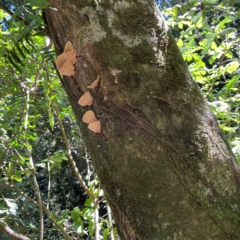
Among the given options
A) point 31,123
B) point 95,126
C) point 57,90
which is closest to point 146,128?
point 95,126

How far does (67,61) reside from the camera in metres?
0.74

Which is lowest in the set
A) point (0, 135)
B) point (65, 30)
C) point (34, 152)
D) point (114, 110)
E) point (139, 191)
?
point (34, 152)

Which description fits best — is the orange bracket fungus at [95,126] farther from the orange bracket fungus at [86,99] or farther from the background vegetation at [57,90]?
the background vegetation at [57,90]

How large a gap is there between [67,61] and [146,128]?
252 mm

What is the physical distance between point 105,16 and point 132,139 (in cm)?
32

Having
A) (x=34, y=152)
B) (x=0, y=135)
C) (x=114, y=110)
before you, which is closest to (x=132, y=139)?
(x=114, y=110)

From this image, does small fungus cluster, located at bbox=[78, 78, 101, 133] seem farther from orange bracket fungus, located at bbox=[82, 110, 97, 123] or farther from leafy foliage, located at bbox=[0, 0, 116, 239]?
leafy foliage, located at bbox=[0, 0, 116, 239]

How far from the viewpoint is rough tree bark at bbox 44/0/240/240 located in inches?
23.8

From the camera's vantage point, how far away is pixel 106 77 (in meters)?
0.72

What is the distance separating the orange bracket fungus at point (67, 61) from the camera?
2.41 ft

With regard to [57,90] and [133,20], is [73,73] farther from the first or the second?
[57,90]

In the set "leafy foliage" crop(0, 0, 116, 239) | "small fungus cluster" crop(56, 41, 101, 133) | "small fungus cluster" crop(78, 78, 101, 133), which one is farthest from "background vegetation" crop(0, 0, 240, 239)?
"small fungus cluster" crop(78, 78, 101, 133)

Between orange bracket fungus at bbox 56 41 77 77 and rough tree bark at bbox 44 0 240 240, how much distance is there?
0.01 metres

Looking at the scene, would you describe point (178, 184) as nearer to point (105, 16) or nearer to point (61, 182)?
point (105, 16)
